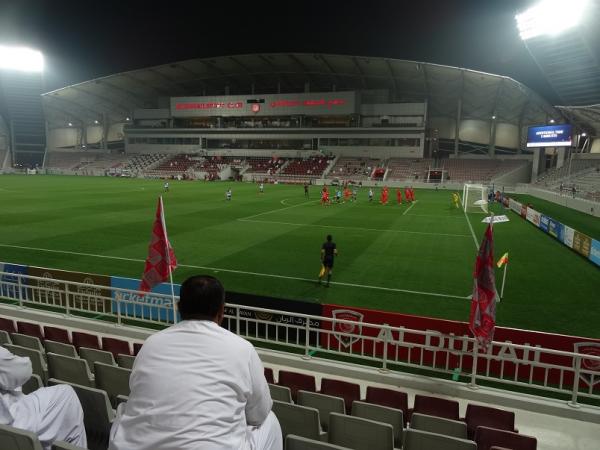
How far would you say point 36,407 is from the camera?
346 cm

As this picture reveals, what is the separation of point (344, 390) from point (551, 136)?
61.2 meters

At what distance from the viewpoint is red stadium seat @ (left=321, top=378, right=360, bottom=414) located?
20.3ft

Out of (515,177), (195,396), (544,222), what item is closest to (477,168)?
(515,177)

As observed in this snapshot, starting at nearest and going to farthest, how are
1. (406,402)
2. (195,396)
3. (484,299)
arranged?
(195,396) < (406,402) < (484,299)

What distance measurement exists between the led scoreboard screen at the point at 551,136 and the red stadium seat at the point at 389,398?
59.2 m

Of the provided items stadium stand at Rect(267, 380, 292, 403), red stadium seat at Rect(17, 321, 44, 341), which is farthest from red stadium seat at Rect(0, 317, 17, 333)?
stadium stand at Rect(267, 380, 292, 403)

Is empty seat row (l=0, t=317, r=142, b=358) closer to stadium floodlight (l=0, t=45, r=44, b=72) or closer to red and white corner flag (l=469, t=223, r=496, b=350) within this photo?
red and white corner flag (l=469, t=223, r=496, b=350)

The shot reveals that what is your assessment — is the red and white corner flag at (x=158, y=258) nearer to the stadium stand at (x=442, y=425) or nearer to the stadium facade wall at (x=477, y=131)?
the stadium stand at (x=442, y=425)

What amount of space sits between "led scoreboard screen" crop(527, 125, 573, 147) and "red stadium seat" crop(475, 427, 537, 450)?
59775 millimetres

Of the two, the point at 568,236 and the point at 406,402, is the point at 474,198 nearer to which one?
the point at 568,236

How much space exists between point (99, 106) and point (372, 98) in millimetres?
60021

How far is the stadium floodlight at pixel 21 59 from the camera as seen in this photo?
277 ft

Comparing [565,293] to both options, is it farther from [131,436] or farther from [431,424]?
[131,436]

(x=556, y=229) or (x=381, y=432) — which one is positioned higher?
(x=381, y=432)
